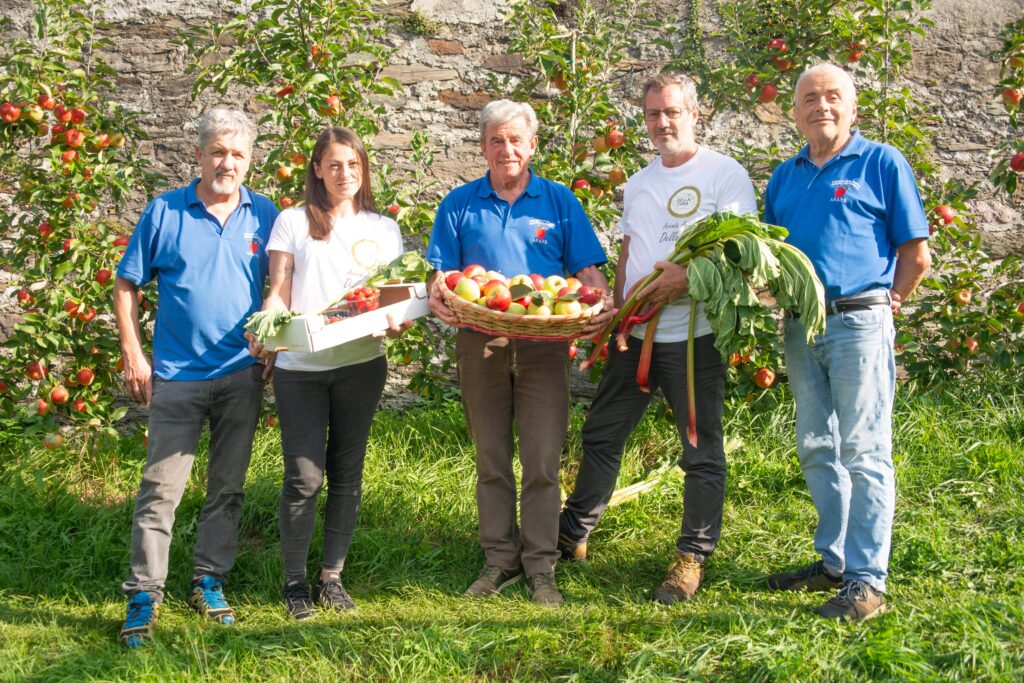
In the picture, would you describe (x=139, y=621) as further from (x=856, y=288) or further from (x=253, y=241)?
(x=856, y=288)

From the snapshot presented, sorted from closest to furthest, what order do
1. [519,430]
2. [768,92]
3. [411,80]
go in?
1. [519,430]
2. [768,92]
3. [411,80]

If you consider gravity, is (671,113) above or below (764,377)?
above

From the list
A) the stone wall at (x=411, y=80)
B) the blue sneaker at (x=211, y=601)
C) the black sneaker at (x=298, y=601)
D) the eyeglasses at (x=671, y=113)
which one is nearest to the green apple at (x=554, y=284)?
the eyeglasses at (x=671, y=113)

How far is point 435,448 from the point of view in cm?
503

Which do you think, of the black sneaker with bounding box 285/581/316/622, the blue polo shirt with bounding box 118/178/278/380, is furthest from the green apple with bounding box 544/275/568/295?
the black sneaker with bounding box 285/581/316/622

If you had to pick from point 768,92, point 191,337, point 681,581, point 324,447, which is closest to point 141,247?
point 191,337

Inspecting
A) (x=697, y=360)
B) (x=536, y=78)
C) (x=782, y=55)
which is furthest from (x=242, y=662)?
(x=782, y=55)

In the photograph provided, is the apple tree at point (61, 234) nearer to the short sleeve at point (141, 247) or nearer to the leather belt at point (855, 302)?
the short sleeve at point (141, 247)

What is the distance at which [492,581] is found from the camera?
379cm

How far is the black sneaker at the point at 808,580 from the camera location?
11.9 feet

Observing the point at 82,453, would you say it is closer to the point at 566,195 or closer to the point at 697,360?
the point at 566,195

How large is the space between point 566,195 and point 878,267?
123cm

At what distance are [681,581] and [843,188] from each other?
64.1 inches

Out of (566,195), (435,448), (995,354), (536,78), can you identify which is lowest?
(435,448)
